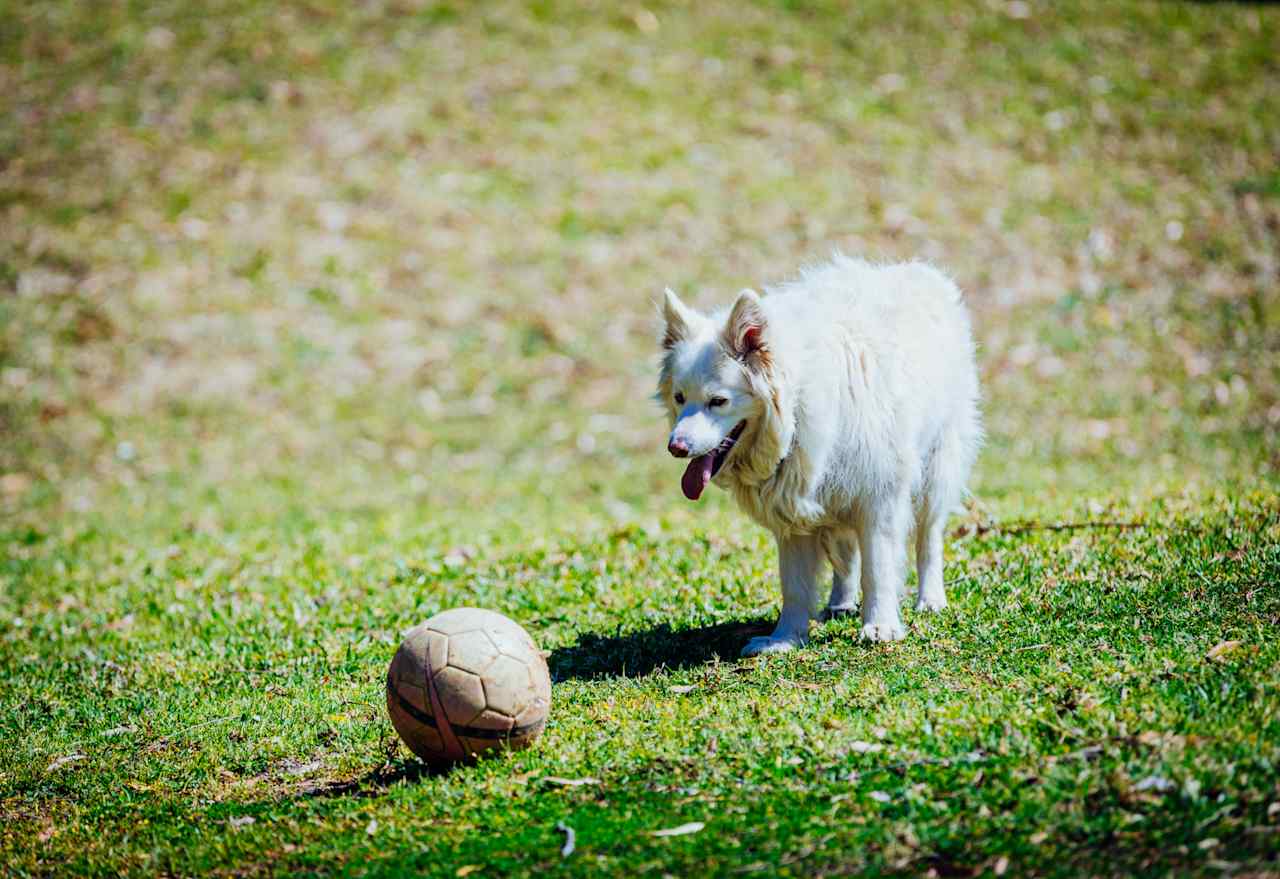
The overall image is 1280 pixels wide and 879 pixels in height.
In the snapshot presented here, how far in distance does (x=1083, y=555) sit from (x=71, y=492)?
11.8 metres

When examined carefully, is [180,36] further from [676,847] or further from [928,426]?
[676,847]

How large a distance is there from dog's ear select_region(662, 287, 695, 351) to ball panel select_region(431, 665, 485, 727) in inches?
90.7

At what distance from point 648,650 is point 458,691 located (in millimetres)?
2166

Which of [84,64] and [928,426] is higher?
[84,64]

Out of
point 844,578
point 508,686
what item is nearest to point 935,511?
point 844,578

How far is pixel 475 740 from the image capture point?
604 centimetres

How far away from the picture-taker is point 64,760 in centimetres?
726

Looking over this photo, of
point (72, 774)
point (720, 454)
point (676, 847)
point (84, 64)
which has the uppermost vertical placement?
point (84, 64)

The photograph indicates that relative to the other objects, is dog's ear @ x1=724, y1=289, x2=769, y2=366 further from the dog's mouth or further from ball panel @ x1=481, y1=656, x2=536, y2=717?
ball panel @ x1=481, y1=656, x2=536, y2=717

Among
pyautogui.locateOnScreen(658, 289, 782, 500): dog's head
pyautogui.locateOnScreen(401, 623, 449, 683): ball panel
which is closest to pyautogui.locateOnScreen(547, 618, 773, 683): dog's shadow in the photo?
pyautogui.locateOnScreen(658, 289, 782, 500): dog's head

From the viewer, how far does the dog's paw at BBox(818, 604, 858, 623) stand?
8.09m

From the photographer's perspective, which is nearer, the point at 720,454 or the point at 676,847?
the point at 676,847

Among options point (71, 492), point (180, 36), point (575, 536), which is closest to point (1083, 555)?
point (575, 536)

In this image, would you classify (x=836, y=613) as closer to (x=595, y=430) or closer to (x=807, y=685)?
(x=807, y=685)
